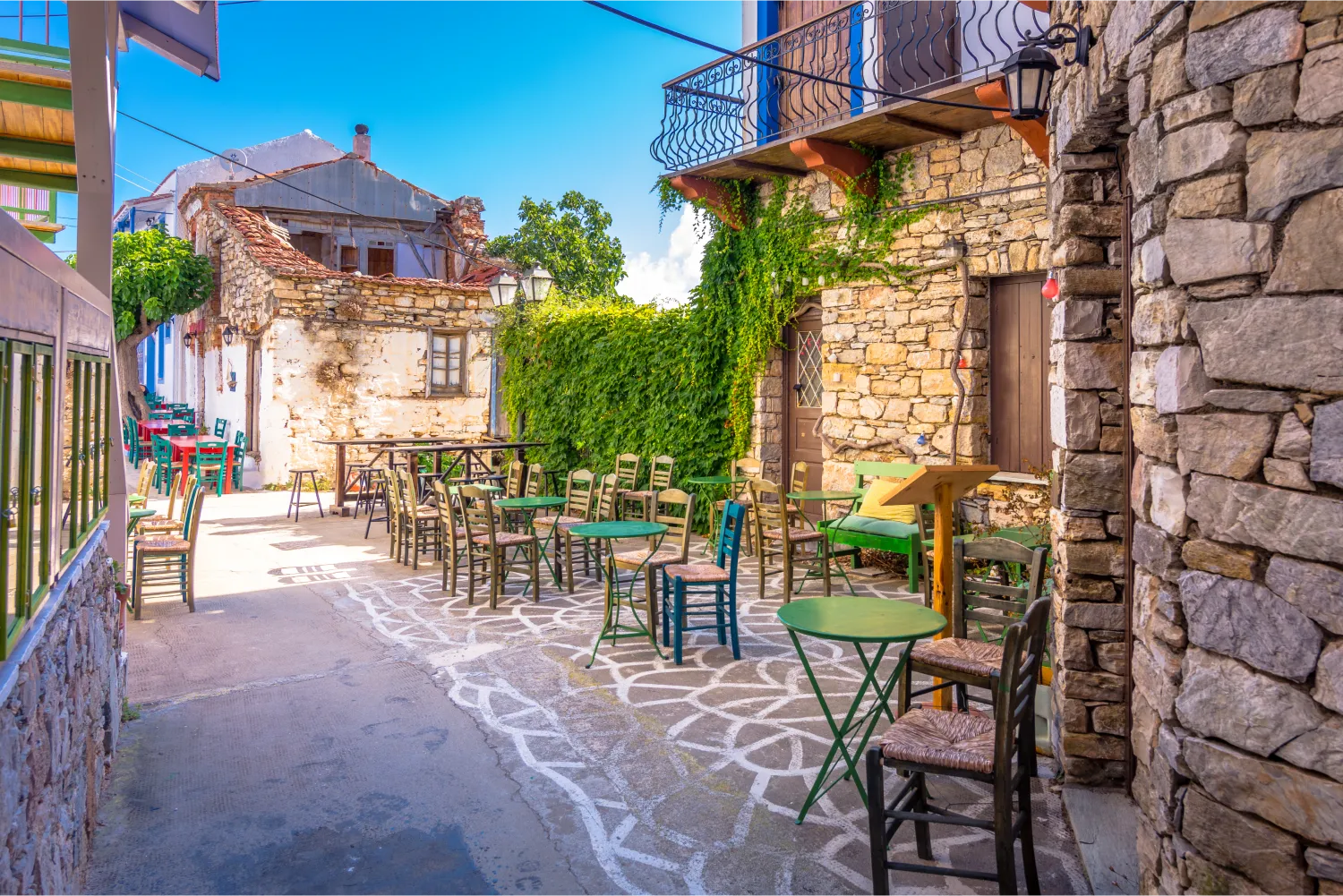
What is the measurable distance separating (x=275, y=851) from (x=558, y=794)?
3.43ft

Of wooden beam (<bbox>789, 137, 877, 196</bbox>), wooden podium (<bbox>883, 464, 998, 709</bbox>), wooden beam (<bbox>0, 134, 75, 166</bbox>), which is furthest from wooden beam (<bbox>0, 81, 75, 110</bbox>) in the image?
wooden beam (<bbox>789, 137, 877, 196</bbox>)

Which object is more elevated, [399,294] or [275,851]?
[399,294]

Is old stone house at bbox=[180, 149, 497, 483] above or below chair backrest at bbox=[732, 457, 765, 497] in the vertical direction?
above

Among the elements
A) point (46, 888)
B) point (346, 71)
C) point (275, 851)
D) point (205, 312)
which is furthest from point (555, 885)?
point (346, 71)

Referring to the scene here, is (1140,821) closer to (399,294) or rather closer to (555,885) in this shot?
(555,885)

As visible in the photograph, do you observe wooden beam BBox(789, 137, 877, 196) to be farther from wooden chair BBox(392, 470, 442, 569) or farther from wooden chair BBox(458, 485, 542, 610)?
wooden chair BBox(392, 470, 442, 569)

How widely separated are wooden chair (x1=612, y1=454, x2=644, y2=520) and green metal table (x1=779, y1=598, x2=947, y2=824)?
5844 mm

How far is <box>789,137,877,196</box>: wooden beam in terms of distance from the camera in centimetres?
824

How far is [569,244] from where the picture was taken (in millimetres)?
22203

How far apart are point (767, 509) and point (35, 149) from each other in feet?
19.5

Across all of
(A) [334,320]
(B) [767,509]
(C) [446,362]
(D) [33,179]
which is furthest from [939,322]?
A: (A) [334,320]

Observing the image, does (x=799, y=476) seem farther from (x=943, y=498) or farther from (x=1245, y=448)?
(x=1245, y=448)

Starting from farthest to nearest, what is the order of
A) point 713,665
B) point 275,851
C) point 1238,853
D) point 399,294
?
1. point 399,294
2. point 713,665
3. point 275,851
4. point 1238,853

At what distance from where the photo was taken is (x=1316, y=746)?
194cm
